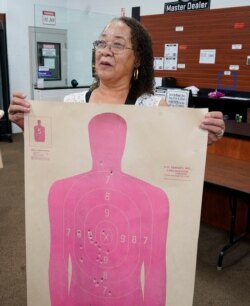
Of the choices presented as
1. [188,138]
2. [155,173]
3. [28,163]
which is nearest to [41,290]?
[28,163]

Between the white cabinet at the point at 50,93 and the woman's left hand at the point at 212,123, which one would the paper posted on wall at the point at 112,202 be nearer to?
the woman's left hand at the point at 212,123

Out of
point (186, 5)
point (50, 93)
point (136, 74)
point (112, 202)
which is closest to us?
point (112, 202)

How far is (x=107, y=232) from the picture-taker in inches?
41.7

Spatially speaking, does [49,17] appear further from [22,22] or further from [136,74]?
[136,74]

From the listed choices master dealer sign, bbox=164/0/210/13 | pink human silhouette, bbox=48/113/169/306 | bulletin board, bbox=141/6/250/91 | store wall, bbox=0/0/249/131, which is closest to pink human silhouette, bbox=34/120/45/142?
pink human silhouette, bbox=48/113/169/306

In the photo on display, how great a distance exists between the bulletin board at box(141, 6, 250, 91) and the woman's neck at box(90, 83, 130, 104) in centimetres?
358

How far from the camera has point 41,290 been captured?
1.11m

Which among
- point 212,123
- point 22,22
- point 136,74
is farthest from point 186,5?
point 212,123

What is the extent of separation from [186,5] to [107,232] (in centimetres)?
455

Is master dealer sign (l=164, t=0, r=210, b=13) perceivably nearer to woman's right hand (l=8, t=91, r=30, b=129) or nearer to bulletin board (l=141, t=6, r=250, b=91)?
bulletin board (l=141, t=6, r=250, b=91)

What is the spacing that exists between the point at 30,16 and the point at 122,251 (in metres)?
5.73

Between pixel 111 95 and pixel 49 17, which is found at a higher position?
pixel 49 17

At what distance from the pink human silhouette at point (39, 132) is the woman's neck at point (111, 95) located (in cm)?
30

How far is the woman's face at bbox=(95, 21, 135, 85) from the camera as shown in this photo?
46.3 inches
